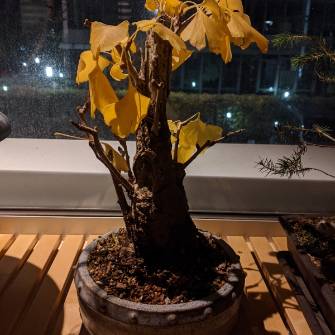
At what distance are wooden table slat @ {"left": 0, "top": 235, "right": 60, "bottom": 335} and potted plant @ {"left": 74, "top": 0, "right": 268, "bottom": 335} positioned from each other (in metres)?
0.18

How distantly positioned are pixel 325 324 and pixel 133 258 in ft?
1.28

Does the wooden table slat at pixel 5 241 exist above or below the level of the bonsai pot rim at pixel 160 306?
below

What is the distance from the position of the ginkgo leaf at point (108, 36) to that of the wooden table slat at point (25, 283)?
56 centimetres

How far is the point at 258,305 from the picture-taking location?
33.1 inches

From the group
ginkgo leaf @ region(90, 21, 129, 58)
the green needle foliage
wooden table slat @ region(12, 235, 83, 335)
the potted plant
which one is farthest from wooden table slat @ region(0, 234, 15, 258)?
the green needle foliage

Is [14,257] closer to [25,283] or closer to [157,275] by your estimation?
[25,283]

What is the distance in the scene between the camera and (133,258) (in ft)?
2.31

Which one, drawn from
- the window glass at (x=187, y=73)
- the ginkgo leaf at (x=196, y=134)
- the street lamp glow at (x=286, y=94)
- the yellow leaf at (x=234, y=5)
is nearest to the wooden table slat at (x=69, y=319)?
the ginkgo leaf at (x=196, y=134)

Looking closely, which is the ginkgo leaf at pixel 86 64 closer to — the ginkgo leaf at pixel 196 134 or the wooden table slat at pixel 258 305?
the ginkgo leaf at pixel 196 134

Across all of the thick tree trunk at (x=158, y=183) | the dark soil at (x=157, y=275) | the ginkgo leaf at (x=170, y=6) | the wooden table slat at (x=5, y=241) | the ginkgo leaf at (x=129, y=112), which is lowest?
the wooden table slat at (x=5, y=241)

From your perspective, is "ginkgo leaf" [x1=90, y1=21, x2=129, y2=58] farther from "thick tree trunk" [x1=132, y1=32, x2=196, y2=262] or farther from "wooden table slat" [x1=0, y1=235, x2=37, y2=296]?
"wooden table slat" [x1=0, y1=235, x2=37, y2=296]

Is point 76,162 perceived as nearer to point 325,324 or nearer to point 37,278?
point 37,278

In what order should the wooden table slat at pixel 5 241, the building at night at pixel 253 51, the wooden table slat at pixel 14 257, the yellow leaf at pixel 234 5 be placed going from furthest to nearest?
the building at night at pixel 253 51
the wooden table slat at pixel 5 241
the wooden table slat at pixel 14 257
the yellow leaf at pixel 234 5

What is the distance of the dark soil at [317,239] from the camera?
80 cm
